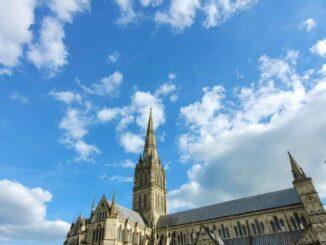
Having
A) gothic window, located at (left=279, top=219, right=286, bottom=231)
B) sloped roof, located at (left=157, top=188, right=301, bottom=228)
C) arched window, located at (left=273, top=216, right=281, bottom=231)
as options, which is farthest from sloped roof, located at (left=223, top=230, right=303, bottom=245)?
sloped roof, located at (left=157, top=188, right=301, bottom=228)

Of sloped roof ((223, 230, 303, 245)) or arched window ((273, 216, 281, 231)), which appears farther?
arched window ((273, 216, 281, 231))

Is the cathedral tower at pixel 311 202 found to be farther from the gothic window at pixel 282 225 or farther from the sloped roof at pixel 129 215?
the sloped roof at pixel 129 215

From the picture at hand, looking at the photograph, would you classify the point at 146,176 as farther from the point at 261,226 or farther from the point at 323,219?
the point at 323,219

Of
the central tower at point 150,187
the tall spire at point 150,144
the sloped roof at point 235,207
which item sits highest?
the tall spire at point 150,144

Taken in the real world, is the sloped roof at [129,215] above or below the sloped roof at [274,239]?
above

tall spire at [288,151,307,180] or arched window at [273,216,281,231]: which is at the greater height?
tall spire at [288,151,307,180]

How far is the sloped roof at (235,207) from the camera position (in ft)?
139

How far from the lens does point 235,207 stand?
47.2 m

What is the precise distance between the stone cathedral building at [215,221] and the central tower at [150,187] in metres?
0.22

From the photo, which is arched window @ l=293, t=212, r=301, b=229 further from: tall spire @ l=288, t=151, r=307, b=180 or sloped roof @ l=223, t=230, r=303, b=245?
tall spire @ l=288, t=151, r=307, b=180

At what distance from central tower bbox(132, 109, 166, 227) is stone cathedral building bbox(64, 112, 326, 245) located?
217mm

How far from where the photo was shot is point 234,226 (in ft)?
144

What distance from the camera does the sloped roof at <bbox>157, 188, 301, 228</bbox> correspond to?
42.4 meters

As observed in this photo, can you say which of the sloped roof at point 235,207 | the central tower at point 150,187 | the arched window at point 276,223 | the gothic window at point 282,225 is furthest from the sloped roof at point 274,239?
the central tower at point 150,187
